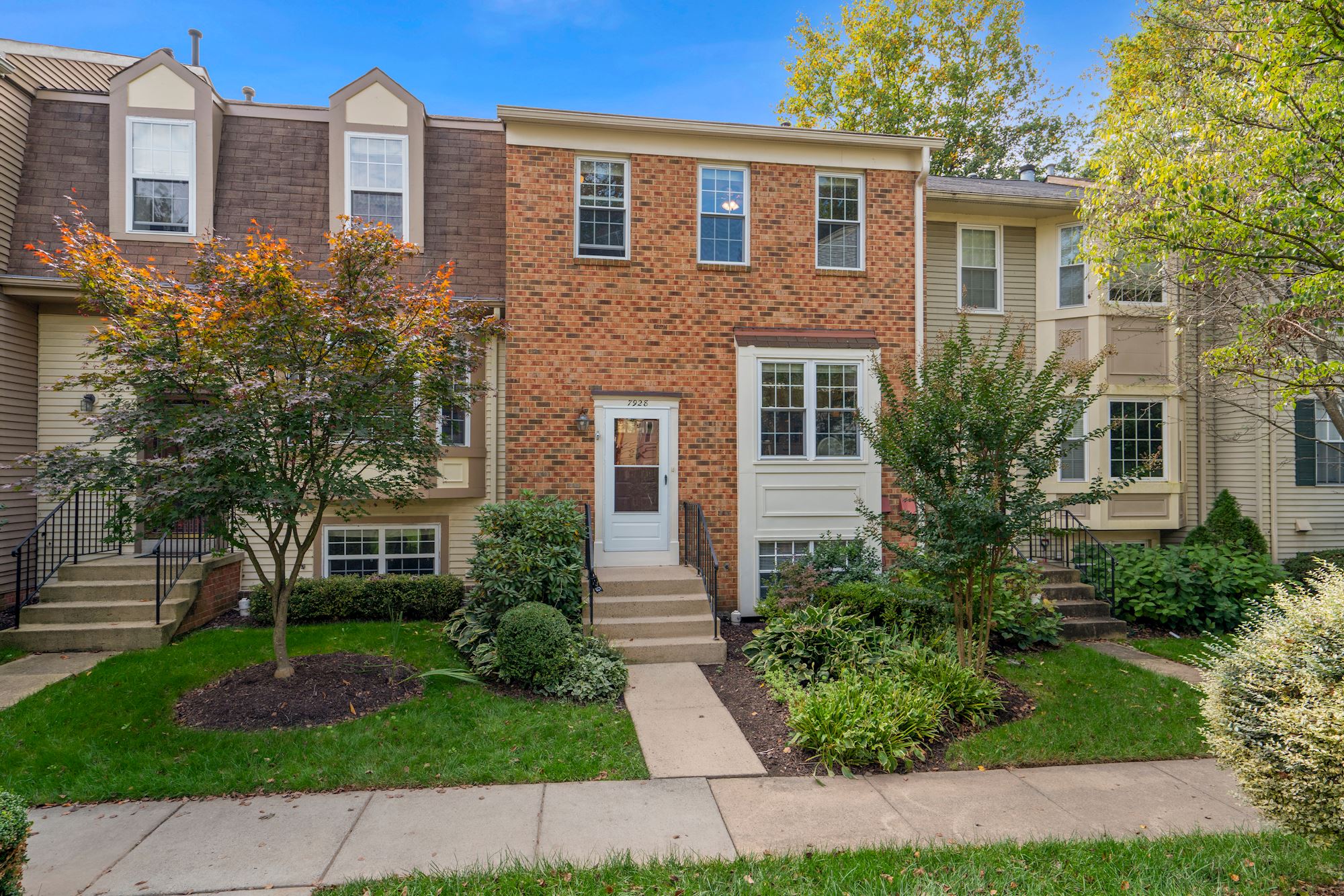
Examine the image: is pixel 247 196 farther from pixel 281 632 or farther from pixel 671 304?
pixel 281 632

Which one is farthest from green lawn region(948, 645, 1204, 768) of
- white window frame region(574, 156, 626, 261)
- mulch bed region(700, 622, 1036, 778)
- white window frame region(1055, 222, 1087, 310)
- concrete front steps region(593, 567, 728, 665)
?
white window frame region(574, 156, 626, 261)

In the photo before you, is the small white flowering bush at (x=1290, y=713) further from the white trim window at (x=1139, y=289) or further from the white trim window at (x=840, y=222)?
the white trim window at (x=1139, y=289)

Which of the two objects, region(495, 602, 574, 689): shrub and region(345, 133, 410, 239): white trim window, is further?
region(345, 133, 410, 239): white trim window

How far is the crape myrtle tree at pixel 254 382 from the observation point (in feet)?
18.0

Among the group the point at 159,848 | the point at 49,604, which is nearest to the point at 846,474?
the point at 159,848

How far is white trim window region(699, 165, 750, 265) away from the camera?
31.6 ft

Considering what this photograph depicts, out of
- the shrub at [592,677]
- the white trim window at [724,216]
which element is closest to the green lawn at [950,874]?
the shrub at [592,677]

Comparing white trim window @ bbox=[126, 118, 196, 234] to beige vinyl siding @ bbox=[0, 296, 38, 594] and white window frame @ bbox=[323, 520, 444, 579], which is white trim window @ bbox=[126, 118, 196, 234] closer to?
beige vinyl siding @ bbox=[0, 296, 38, 594]

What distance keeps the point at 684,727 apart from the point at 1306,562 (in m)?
11.1

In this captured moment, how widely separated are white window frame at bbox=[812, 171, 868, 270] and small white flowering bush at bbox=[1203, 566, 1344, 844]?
6985 mm

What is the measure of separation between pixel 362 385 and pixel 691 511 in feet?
15.4

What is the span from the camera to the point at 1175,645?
852 centimetres

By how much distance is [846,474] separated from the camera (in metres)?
9.59

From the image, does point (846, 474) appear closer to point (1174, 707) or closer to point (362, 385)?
point (1174, 707)
